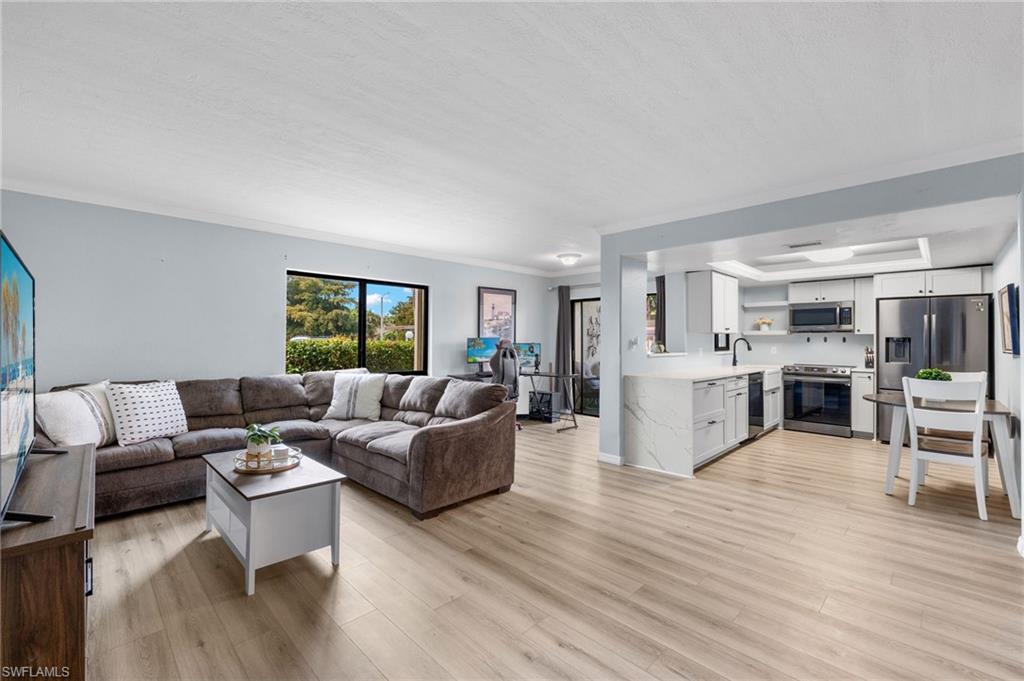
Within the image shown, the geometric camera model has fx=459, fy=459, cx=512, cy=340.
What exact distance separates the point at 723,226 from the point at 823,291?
344 cm

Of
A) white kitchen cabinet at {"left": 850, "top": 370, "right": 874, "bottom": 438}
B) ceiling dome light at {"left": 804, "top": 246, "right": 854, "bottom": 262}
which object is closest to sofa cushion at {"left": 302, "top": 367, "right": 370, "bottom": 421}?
ceiling dome light at {"left": 804, "top": 246, "right": 854, "bottom": 262}

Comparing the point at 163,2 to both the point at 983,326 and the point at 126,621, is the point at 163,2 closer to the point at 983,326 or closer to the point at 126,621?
the point at 126,621

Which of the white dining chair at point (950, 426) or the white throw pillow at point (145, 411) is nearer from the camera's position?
the white dining chair at point (950, 426)

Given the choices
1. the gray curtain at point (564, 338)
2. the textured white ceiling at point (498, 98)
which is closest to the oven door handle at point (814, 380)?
the gray curtain at point (564, 338)

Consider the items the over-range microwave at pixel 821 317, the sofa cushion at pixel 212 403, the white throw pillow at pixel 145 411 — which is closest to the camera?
the white throw pillow at pixel 145 411

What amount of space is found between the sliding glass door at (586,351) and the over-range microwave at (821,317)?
3.00 metres

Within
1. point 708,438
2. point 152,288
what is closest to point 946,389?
point 708,438

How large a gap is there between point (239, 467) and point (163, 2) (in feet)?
7.41

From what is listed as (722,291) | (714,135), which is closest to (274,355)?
(714,135)

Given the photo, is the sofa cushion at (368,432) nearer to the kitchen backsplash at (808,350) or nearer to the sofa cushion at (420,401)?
the sofa cushion at (420,401)

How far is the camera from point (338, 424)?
4.51m

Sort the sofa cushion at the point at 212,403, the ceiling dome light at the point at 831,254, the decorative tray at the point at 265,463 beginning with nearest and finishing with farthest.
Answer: the decorative tray at the point at 265,463, the sofa cushion at the point at 212,403, the ceiling dome light at the point at 831,254

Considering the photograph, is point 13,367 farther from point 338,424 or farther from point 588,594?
point 338,424

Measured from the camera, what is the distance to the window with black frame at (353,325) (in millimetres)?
5336
